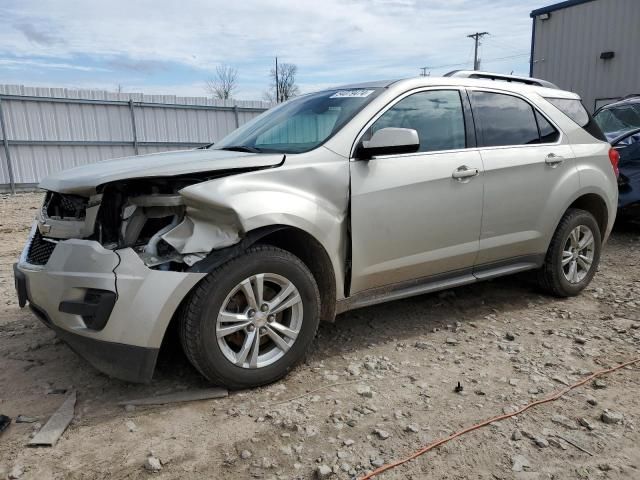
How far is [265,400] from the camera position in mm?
2754

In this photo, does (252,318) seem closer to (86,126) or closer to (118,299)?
(118,299)

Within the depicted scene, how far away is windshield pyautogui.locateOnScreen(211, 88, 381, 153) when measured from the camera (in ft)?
10.5

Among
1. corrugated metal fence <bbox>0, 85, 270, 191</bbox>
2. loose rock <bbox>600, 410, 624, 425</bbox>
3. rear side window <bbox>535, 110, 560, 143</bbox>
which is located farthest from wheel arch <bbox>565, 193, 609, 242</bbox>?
corrugated metal fence <bbox>0, 85, 270, 191</bbox>

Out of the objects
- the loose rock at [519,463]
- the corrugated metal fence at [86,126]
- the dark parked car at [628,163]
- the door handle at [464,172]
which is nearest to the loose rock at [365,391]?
the loose rock at [519,463]

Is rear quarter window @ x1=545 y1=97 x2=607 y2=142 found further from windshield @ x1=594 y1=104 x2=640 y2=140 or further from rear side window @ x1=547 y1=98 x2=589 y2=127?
windshield @ x1=594 y1=104 x2=640 y2=140

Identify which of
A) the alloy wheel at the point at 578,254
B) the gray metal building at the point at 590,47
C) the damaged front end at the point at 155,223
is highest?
the gray metal building at the point at 590,47

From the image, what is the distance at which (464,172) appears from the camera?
348 cm

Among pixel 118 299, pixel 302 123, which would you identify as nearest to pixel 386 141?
pixel 302 123

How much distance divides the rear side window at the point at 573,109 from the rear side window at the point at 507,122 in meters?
0.28

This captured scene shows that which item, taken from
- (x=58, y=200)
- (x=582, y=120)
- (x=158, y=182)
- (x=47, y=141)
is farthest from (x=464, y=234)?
(x=47, y=141)

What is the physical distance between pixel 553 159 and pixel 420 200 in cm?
145

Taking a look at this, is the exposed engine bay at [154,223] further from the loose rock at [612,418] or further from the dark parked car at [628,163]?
the dark parked car at [628,163]

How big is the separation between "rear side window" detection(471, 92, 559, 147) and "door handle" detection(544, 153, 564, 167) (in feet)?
0.45

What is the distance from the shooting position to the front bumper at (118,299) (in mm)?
2451
